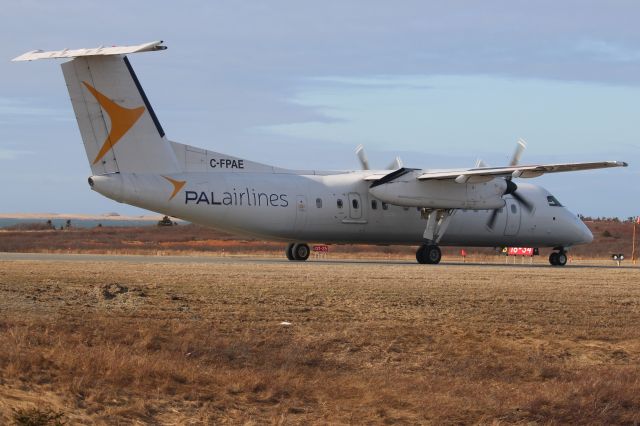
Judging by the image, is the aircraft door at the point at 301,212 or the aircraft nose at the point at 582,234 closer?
the aircraft door at the point at 301,212

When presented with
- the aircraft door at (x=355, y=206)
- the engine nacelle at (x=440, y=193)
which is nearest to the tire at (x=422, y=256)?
the engine nacelle at (x=440, y=193)

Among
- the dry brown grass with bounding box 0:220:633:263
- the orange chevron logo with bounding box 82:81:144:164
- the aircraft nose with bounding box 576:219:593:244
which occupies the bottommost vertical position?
the dry brown grass with bounding box 0:220:633:263

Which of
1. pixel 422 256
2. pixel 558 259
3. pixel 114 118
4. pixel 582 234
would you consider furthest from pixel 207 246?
pixel 114 118

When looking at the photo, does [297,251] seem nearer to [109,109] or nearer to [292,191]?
[292,191]

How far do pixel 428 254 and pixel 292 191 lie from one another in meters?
6.73

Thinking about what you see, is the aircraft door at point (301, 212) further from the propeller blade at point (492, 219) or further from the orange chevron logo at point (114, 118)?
the propeller blade at point (492, 219)

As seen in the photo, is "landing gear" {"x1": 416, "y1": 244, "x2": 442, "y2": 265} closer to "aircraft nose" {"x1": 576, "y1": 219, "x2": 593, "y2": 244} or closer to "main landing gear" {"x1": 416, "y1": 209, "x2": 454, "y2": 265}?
"main landing gear" {"x1": 416, "y1": 209, "x2": 454, "y2": 265}

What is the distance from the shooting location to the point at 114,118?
32375 millimetres

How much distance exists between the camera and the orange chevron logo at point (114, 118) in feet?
105

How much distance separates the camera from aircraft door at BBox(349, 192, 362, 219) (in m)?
38.7

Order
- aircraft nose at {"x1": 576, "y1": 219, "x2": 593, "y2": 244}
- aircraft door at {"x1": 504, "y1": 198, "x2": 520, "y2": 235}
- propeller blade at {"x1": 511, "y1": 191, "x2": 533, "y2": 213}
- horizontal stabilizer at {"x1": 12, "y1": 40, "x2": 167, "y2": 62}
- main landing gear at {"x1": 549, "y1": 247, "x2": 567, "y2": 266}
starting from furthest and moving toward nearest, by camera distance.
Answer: aircraft nose at {"x1": 576, "y1": 219, "x2": 593, "y2": 244}, main landing gear at {"x1": 549, "y1": 247, "x2": 567, "y2": 266}, propeller blade at {"x1": 511, "y1": 191, "x2": 533, "y2": 213}, aircraft door at {"x1": 504, "y1": 198, "x2": 520, "y2": 235}, horizontal stabilizer at {"x1": 12, "y1": 40, "x2": 167, "y2": 62}

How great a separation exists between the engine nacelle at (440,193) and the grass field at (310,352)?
14.0m

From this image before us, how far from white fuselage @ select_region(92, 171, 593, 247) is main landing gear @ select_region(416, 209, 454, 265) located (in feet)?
2.63

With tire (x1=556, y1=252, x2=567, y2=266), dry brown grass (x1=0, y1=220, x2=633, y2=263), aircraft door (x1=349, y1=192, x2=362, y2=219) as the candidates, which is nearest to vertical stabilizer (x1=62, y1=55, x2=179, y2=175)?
aircraft door (x1=349, y1=192, x2=362, y2=219)
